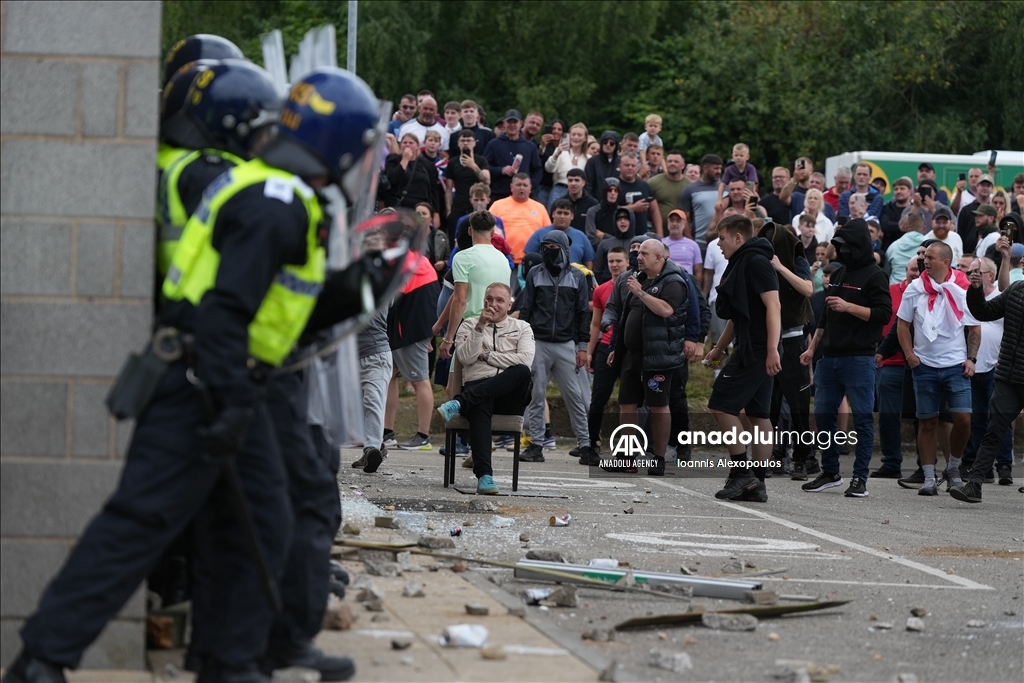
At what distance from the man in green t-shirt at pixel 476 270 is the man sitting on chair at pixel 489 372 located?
1016 millimetres

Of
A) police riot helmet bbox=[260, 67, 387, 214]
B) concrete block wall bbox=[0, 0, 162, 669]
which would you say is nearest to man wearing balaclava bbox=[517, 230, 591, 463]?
concrete block wall bbox=[0, 0, 162, 669]

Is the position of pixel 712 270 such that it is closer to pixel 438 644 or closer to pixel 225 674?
pixel 438 644

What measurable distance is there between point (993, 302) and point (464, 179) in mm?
6341

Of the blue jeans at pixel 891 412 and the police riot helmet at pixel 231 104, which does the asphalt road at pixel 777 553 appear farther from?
the police riot helmet at pixel 231 104

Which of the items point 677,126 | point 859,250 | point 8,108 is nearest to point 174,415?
point 8,108

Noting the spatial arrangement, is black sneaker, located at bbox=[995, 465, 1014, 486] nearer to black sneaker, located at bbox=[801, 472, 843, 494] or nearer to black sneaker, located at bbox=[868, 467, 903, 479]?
black sneaker, located at bbox=[868, 467, 903, 479]

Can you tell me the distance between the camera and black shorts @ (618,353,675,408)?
13.2 m

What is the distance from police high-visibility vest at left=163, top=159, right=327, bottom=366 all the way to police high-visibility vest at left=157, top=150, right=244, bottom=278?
353 mm

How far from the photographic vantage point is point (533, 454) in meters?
14.2

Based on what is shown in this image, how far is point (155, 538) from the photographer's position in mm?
4711

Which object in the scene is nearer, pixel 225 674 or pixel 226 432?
pixel 226 432

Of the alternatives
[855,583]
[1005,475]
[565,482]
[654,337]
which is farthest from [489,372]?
[1005,475]

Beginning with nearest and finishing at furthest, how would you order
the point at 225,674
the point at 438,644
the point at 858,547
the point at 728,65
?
the point at 225,674, the point at 438,644, the point at 858,547, the point at 728,65

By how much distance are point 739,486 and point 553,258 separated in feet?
9.94
